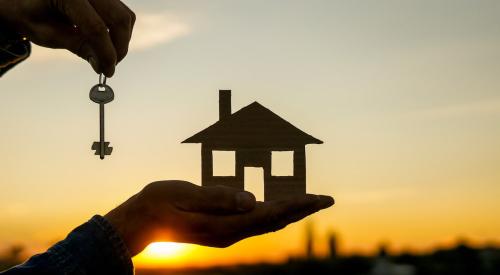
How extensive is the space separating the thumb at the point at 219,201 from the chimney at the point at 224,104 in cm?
126

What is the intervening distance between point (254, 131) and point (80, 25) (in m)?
1.34

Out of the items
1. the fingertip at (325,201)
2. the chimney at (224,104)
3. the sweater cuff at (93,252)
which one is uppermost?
the chimney at (224,104)

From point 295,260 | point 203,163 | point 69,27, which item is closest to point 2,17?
point 69,27

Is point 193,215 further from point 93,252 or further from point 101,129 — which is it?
point 101,129

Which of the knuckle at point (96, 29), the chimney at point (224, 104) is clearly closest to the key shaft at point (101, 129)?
the chimney at point (224, 104)

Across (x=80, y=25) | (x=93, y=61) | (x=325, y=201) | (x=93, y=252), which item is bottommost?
(x=93, y=252)

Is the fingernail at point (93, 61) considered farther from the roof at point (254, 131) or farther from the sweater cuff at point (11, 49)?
the roof at point (254, 131)

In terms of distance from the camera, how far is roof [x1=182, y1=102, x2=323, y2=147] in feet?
13.1

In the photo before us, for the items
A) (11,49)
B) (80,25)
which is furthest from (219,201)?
(11,49)

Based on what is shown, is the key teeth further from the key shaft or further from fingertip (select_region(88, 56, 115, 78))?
fingertip (select_region(88, 56, 115, 78))

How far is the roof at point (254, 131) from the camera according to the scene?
398 centimetres

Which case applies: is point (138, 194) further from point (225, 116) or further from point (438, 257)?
point (438, 257)

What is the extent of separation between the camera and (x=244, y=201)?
2850mm

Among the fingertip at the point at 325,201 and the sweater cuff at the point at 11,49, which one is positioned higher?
the sweater cuff at the point at 11,49
